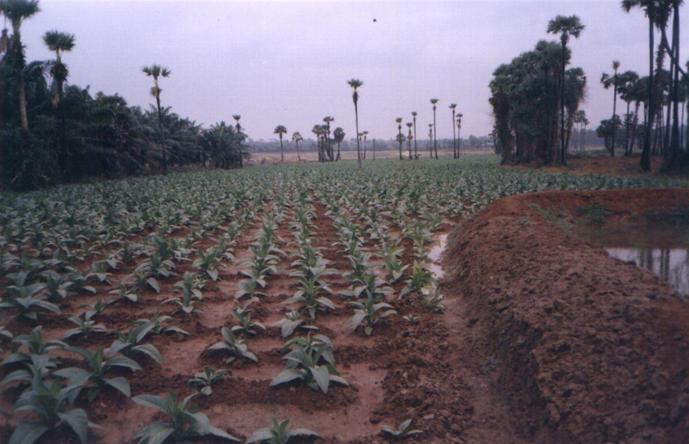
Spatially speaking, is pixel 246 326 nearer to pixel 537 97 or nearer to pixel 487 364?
pixel 487 364

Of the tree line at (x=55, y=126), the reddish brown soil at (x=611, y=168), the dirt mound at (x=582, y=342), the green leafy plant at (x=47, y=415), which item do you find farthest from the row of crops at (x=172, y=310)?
the reddish brown soil at (x=611, y=168)

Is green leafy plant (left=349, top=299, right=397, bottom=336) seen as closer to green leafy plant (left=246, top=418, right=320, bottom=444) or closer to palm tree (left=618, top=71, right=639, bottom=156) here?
green leafy plant (left=246, top=418, right=320, bottom=444)

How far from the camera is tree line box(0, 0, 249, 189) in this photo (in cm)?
2244

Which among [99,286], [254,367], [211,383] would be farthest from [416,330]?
[99,286]

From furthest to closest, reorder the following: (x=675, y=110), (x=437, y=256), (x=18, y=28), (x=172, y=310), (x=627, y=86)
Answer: (x=627, y=86), (x=675, y=110), (x=18, y=28), (x=437, y=256), (x=172, y=310)

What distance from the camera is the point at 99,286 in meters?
6.64

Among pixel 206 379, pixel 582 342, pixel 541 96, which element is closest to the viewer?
pixel 582 342

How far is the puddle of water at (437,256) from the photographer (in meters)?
7.97

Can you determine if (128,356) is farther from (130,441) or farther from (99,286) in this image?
(99,286)

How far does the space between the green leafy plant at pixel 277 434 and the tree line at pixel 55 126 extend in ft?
81.3

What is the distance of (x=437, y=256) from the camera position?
30.4 ft

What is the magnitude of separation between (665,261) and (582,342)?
11.1ft

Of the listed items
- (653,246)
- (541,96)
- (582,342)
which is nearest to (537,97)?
(541,96)

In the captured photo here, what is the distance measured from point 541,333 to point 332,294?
3.08 m
